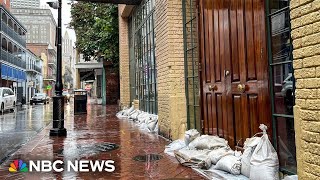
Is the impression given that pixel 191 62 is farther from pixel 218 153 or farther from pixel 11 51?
pixel 11 51

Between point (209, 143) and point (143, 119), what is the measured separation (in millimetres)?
6012

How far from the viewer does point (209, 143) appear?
16.3 feet

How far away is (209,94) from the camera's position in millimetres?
5656

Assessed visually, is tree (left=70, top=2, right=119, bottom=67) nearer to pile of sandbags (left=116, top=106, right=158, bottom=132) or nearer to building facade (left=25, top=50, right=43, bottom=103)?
pile of sandbags (left=116, top=106, right=158, bottom=132)

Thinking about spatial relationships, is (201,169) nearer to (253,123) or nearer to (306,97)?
(253,123)

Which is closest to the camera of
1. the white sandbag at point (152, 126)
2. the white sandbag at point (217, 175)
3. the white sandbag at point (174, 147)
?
the white sandbag at point (217, 175)

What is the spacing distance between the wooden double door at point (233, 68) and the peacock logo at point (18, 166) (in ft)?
10.5

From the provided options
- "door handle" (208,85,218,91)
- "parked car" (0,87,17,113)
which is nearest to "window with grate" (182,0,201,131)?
"door handle" (208,85,218,91)

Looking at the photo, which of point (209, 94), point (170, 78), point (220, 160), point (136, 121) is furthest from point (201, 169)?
point (136, 121)

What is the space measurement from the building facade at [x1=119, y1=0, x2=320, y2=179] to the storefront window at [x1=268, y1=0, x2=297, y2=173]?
0.04 feet

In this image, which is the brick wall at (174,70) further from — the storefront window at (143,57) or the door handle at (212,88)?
the storefront window at (143,57)

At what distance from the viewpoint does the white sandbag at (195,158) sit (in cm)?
460

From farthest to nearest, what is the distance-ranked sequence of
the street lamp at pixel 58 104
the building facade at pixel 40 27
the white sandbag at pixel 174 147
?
the building facade at pixel 40 27 < the street lamp at pixel 58 104 < the white sandbag at pixel 174 147

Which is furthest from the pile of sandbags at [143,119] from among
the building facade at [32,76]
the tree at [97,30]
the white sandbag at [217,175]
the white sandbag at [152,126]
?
the building facade at [32,76]
